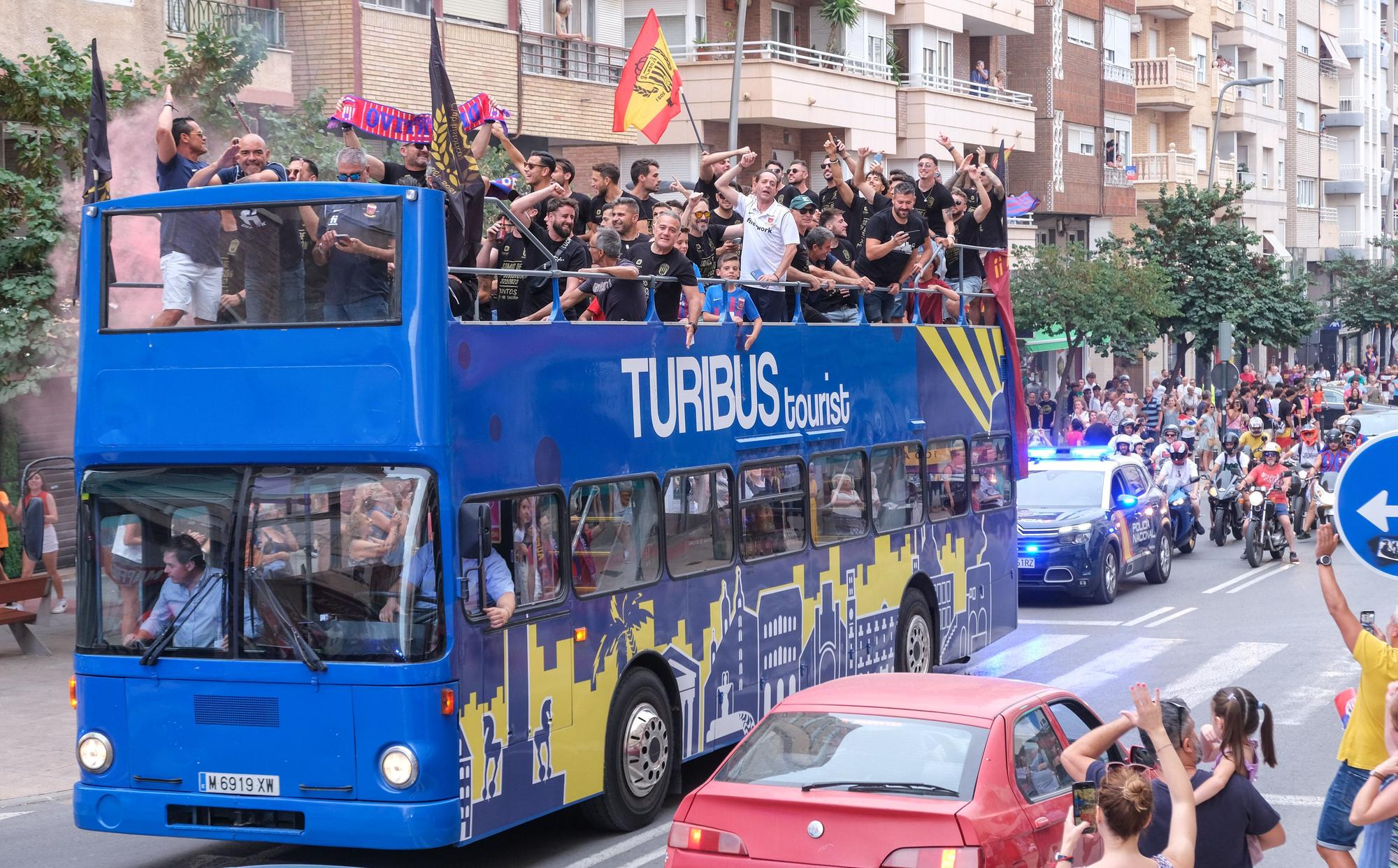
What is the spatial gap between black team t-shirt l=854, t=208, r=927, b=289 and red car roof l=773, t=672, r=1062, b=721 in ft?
20.9

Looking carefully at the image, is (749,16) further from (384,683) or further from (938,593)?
(384,683)

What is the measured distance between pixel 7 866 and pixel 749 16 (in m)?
31.4

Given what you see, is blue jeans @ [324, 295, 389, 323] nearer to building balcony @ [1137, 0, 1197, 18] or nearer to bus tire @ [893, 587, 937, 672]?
bus tire @ [893, 587, 937, 672]

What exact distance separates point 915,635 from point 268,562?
24.3ft

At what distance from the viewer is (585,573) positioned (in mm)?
10289

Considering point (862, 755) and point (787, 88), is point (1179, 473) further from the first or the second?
point (862, 755)

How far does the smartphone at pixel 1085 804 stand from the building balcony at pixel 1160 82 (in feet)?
188

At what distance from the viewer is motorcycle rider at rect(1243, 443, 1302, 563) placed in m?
25.8

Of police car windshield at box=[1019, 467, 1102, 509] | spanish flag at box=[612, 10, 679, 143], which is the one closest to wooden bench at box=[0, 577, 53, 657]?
spanish flag at box=[612, 10, 679, 143]

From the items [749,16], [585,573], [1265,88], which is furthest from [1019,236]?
[585,573]

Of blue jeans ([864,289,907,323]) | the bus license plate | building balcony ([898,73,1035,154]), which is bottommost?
the bus license plate

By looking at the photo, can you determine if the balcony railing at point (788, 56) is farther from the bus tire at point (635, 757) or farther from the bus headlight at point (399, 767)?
the bus headlight at point (399, 767)

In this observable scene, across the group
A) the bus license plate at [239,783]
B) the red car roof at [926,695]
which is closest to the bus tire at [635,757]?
the bus license plate at [239,783]

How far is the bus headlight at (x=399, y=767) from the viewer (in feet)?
28.7
